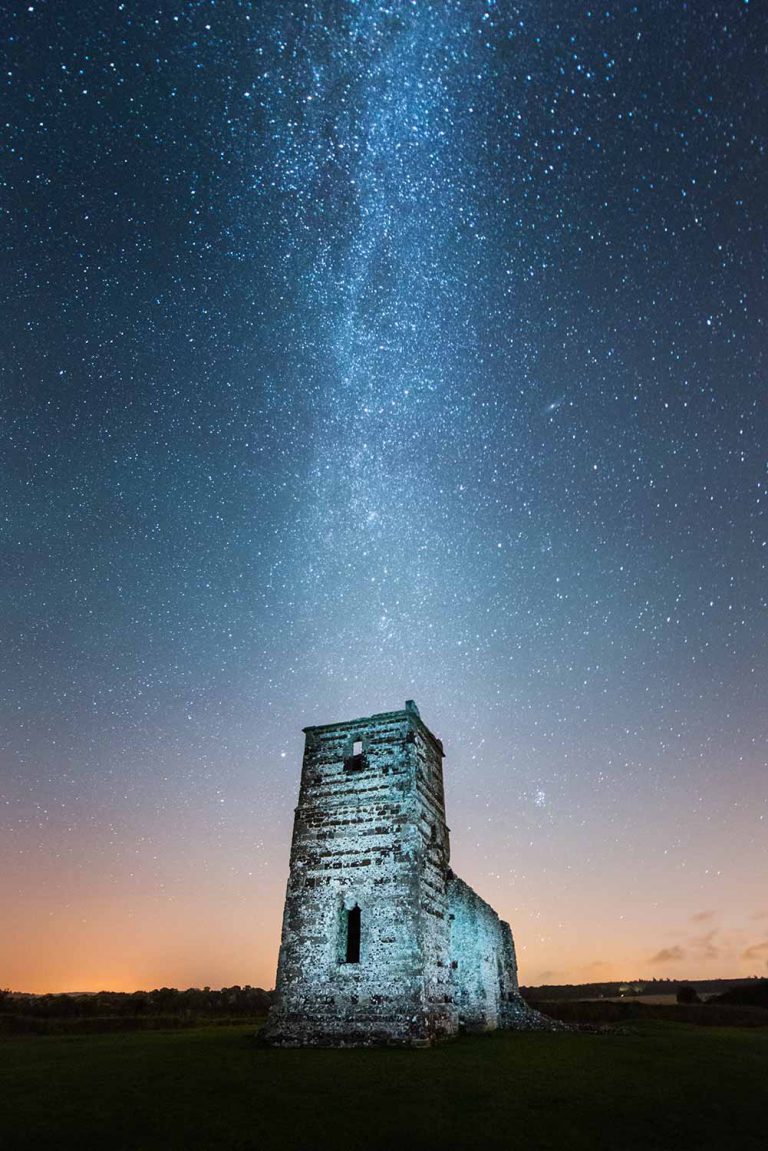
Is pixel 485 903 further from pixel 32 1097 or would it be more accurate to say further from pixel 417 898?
pixel 32 1097

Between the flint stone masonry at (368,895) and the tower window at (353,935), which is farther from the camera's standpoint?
the tower window at (353,935)

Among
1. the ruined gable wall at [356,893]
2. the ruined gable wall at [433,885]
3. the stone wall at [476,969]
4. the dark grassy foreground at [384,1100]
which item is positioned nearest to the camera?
the dark grassy foreground at [384,1100]

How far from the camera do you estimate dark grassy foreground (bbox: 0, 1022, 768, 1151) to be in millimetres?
6508

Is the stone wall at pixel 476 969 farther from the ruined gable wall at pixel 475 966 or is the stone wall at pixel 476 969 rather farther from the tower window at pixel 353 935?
the tower window at pixel 353 935

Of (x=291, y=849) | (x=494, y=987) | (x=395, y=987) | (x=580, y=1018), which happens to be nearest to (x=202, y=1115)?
(x=395, y=987)

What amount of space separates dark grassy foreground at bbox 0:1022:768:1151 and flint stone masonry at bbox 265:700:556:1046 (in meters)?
1.22

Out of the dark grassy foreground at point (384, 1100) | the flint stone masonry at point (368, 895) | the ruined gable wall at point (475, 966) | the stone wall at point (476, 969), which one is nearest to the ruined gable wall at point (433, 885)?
the flint stone masonry at point (368, 895)

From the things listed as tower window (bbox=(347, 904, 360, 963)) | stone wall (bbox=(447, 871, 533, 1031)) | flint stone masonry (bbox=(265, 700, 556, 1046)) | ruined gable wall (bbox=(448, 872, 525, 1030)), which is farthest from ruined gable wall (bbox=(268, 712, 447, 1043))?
ruined gable wall (bbox=(448, 872, 525, 1030))

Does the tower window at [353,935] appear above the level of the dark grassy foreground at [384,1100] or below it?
above

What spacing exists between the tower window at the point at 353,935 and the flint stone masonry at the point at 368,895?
1.3 inches

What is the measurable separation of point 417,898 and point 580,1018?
75.0 ft

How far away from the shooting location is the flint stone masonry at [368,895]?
14.0m

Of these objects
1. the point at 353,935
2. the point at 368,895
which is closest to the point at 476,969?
the point at 353,935

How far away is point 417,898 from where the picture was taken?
14719 mm
